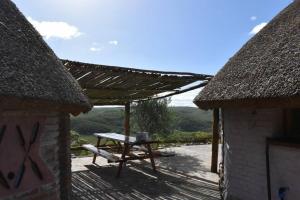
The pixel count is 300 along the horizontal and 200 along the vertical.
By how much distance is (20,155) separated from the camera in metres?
4.03

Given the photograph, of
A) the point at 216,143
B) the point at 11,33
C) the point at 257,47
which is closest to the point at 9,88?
the point at 11,33

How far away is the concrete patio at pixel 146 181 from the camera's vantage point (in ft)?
24.2

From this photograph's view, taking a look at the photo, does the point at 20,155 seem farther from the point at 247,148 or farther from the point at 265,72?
the point at 247,148

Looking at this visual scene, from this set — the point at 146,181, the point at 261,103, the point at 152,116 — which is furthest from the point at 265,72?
the point at 152,116

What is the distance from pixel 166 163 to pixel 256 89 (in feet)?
21.5

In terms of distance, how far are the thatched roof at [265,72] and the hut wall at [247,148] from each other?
518 millimetres

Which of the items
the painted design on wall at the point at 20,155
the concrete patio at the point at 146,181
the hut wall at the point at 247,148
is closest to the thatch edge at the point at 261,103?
the hut wall at the point at 247,148

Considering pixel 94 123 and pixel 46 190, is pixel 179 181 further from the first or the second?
pixel 94 123

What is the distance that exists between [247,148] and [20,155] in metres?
3.61

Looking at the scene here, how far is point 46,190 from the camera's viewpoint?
462 cm

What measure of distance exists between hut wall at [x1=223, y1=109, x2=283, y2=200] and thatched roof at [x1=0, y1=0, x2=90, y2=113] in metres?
2.66

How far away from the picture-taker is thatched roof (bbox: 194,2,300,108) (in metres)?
4.68

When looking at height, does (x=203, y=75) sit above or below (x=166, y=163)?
above

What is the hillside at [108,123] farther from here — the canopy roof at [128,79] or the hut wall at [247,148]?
the hut wall at [247,148]
